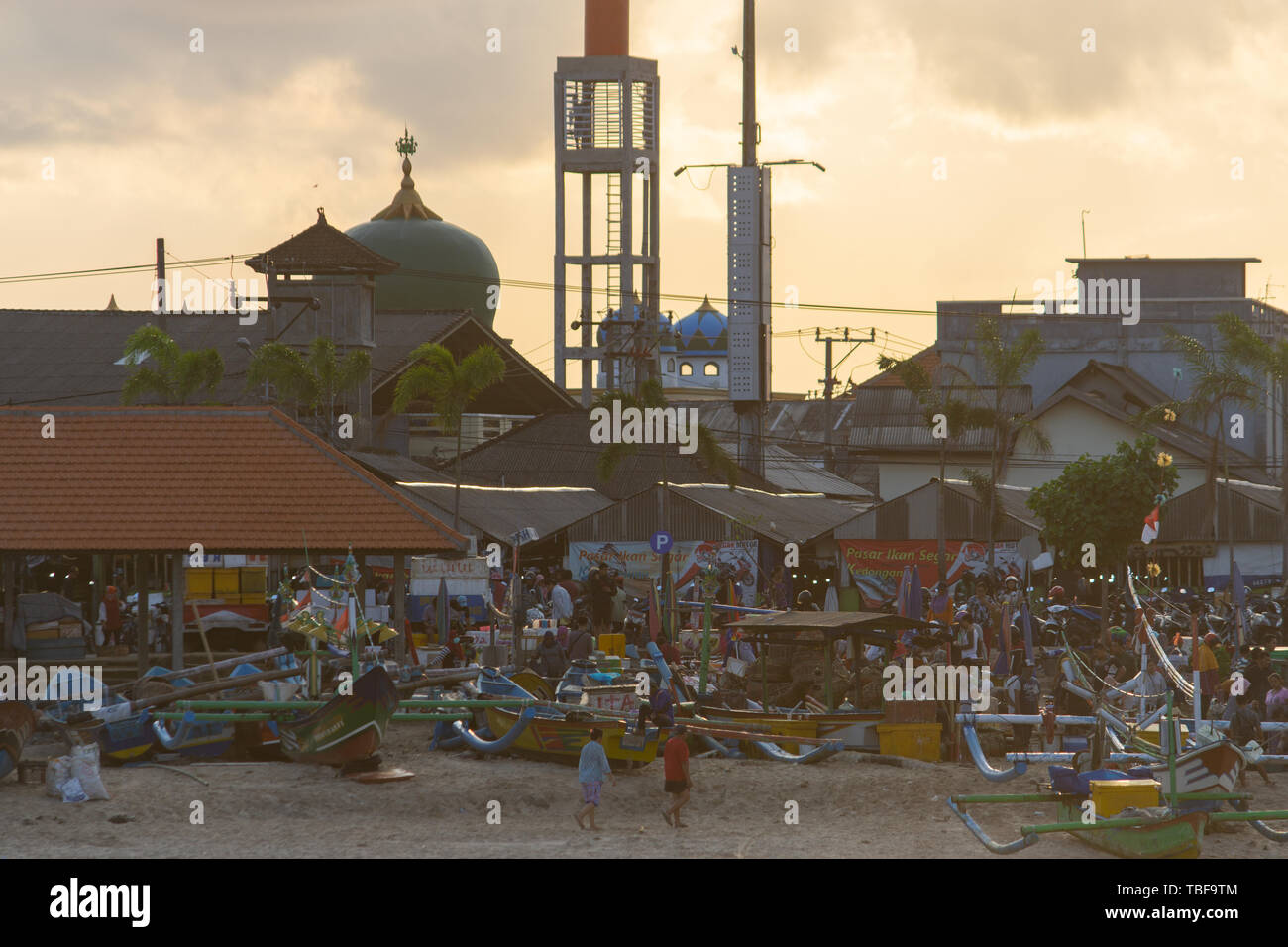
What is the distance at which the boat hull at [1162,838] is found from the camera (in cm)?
1945

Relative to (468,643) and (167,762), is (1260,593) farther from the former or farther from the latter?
(167,762)

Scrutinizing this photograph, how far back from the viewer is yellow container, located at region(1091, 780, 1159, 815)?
20.4 meters

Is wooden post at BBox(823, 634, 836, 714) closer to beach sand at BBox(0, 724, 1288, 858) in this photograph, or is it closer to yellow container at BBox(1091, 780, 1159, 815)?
beach sand at BBox(0, 724, 1288, 858)

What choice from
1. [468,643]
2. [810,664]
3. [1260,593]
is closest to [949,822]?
[810,664]

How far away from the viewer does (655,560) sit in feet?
140

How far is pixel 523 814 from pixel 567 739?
2.46 m

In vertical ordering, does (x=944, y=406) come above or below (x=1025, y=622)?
above

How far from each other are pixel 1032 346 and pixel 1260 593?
9.23 meters

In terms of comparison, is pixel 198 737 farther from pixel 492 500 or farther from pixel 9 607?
pixel 492 500

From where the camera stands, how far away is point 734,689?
2991 centimetres

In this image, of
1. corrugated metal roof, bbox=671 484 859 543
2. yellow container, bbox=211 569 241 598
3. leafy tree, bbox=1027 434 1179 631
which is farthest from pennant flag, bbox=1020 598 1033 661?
yellow container, bbox=211 569 241 598

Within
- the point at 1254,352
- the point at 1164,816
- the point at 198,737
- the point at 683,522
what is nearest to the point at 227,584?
the point at 198,737

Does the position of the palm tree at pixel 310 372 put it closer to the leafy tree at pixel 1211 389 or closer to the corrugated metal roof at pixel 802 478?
the corrugated metal roof at pixel 802 478

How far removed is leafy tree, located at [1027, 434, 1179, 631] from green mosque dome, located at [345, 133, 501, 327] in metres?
41.1
